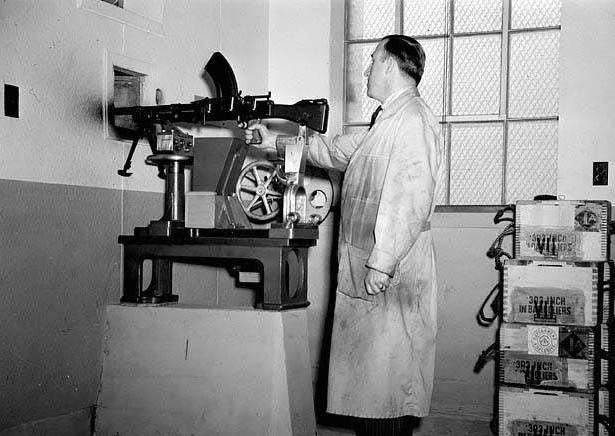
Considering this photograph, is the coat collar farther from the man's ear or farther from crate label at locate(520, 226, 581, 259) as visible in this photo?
crate label at locate(520, 226, 581, 259)

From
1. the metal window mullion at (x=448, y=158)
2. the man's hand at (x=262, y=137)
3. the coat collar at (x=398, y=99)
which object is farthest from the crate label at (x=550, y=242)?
the man's hand at (x=262, y=137)

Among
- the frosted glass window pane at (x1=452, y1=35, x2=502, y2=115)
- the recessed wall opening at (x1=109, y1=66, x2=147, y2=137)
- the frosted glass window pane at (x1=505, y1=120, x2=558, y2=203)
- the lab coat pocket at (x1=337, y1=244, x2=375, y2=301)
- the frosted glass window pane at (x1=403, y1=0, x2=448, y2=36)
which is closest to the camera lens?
the lab coat pocket at (x1=337, y1=244, x2=375, y2=301)

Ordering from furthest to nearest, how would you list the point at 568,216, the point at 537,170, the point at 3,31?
the point at 537,170, the point at 568,216, the point at 3,31

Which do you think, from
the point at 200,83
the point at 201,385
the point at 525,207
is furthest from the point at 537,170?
the point at 201,385

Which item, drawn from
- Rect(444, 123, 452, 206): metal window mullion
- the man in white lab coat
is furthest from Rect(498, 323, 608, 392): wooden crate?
the man in white lab coat

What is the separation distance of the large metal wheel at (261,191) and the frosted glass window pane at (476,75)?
123 centimetres

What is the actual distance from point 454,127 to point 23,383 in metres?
2.71

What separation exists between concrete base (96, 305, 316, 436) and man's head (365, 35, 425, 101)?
961mm

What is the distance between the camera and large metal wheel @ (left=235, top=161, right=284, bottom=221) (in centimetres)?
329

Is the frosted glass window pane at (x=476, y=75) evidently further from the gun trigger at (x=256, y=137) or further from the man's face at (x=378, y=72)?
the gun trigger at (x=256, y=137)

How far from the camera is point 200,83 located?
3820 millimetres

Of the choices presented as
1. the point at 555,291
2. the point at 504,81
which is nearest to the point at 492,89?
the point at 504,81

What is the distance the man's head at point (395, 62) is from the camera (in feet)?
9.48

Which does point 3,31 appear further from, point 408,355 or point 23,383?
point 408,355
